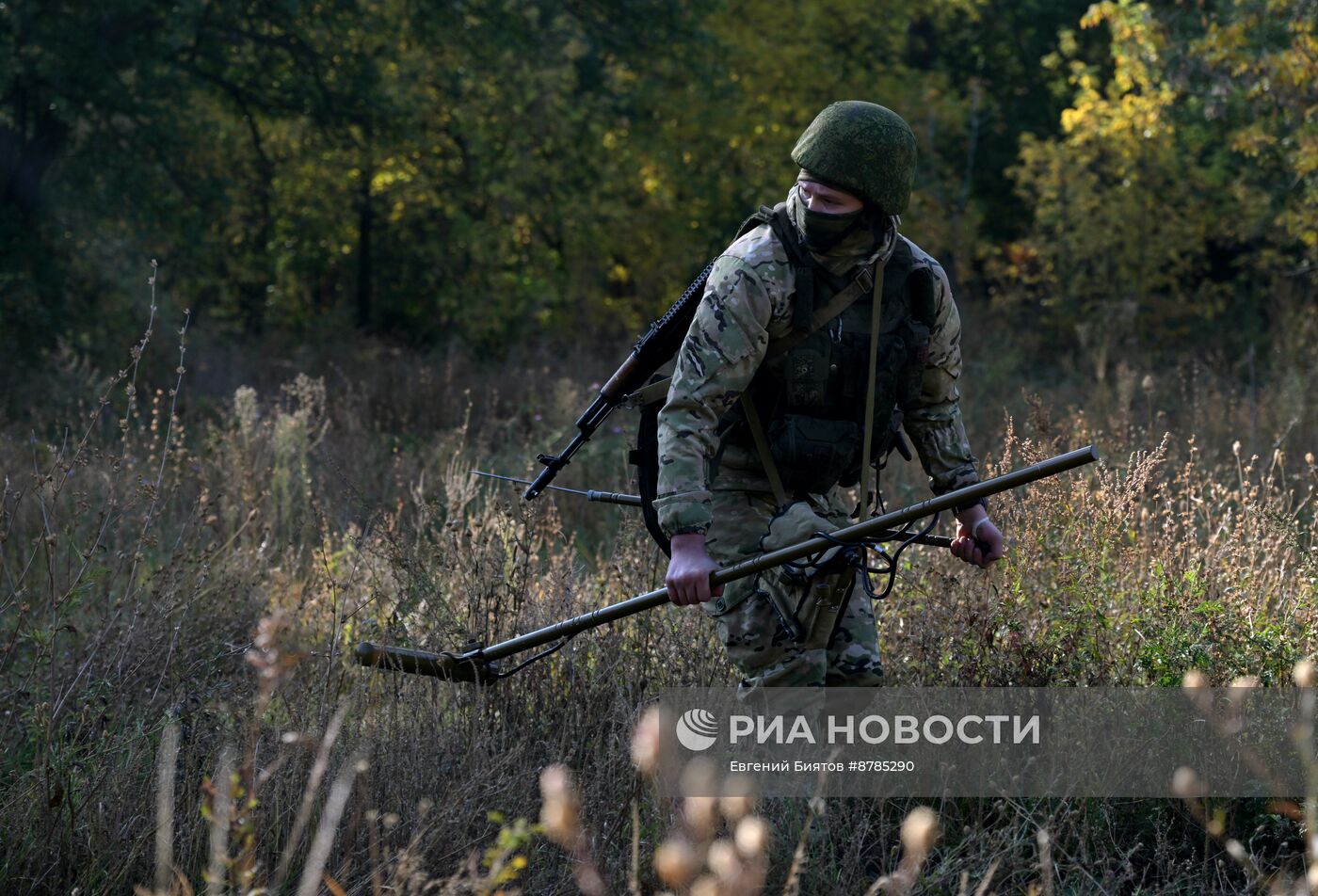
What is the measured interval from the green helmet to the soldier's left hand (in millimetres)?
886

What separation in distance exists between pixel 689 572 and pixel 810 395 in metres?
0.59

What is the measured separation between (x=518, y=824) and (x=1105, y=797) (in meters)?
2.22

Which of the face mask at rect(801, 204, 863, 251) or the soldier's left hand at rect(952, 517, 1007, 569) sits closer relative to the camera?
the face mask at rect(801, 204, 863, 251)

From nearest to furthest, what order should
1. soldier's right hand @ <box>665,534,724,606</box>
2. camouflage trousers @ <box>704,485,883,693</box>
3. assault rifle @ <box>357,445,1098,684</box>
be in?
assault rifle @ <box>357,445,1098,684</box> < soldier's right hand @ <box>665,534,724,606</box> < camouflage trousers @ <box>704,485,883,693</box>

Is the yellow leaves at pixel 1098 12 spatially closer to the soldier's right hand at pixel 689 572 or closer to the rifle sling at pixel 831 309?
the rifle sling at pixel 831 309

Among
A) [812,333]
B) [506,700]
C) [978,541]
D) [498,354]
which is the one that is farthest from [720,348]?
[498,354]

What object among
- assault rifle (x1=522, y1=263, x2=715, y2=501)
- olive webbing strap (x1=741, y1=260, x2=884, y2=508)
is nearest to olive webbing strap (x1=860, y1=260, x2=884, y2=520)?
olive webbing strap (x1=741, y1=260, x2=884, y2=508)

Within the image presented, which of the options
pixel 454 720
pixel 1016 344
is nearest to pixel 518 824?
pixel 454 720

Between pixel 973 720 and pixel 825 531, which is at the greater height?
pixel 825 531

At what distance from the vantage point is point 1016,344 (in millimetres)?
14656

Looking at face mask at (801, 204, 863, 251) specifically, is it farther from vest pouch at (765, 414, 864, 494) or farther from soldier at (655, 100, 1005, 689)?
vest pouch at (765, 414, 864, 494)

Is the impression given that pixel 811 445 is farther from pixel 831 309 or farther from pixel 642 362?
pixel 642 362

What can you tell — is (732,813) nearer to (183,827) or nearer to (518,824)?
(518,824)

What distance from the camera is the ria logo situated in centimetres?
379
